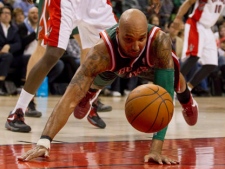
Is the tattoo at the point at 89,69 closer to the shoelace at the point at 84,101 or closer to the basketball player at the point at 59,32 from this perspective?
the basketball player at the point at 59,32

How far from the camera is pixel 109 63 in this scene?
4.31 metres

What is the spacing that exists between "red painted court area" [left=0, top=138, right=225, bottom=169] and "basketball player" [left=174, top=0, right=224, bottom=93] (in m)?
3.53

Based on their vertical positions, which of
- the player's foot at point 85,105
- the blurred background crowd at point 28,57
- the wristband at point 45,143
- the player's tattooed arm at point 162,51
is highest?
the player's tattooed arm at point 162,51

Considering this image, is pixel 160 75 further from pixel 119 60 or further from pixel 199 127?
pixel 199 127

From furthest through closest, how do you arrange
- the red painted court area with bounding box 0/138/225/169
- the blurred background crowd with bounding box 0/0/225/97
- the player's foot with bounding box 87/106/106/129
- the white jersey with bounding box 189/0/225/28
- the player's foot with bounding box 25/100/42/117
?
the blurred background crowd with bounding box 0/0/225/97 → the white jersey with bounding box 189/0/225/28 → the player's foot with bounding box 25/100/42/117 → the player's foot with bounding box 87/106/106/129 → the red painted court area with bounding box 0/138/225/169

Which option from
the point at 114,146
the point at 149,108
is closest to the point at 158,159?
the point at 149,108

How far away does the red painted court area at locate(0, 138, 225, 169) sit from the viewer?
3.95m

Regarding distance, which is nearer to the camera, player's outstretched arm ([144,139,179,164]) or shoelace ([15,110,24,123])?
player's outstretched arm ([144,139,179,164])

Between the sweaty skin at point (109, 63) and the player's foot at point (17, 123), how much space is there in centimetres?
145

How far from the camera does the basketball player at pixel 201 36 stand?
28.4 feet

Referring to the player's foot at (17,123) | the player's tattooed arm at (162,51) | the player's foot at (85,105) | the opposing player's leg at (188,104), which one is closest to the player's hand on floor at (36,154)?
the player's tattooed arm at (162,51)

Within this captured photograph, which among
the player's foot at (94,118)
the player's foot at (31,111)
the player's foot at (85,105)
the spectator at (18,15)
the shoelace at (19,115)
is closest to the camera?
the shoelace at (19,115)

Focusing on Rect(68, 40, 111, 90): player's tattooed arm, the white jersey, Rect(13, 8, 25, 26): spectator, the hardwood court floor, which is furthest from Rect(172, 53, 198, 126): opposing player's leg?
Rect(13, 8, 25, 26): spectator

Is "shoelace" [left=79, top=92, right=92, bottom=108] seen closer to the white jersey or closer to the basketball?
the basketball
